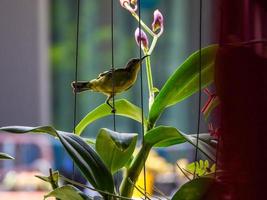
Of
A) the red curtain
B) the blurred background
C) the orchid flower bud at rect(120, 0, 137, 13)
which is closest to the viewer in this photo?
the red curtain

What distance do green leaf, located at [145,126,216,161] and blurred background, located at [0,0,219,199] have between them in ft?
6.68

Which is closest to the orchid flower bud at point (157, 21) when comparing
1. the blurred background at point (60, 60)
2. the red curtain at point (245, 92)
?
the red curtain at point (245, 92)

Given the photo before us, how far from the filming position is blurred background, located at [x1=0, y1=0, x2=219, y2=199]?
2.63 m

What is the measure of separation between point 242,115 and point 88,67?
240 cm

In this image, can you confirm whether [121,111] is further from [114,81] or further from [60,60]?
[60,60]

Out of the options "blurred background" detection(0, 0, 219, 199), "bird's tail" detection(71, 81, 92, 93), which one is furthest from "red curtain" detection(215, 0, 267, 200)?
"blurred background" detection(0, 0, 219, 199)

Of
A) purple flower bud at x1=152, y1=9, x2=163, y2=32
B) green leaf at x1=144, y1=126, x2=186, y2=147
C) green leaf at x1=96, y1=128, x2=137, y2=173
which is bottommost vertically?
green leaf at x1=96, y1=128, x2=137, y2=173

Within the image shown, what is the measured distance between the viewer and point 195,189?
1.47 feet

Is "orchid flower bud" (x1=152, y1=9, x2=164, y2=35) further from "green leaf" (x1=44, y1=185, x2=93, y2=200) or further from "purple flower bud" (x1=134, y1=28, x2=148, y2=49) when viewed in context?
"green leaf" (x1=44, y1=185, x2=93, y2=200)

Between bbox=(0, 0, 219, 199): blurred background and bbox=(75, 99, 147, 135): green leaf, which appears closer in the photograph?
bbox=(75, 99, 147, 135): green leaf

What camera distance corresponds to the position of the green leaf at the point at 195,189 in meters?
0.44

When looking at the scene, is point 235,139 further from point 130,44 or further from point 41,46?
point 41,46

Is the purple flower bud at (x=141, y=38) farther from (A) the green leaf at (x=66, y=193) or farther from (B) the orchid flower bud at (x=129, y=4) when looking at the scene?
(A) the green leaf at (x=66, y=193)

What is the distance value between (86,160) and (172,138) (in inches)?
3.2
